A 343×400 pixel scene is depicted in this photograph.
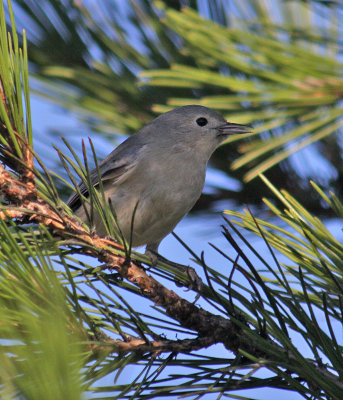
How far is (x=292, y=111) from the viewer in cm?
251

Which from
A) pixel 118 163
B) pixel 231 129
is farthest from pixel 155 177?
pixel 231 129

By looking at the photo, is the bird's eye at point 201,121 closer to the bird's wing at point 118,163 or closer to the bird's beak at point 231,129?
the bird's beak at point 231,129

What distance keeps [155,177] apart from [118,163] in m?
0.26

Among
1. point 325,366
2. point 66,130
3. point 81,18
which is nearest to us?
point 325,366

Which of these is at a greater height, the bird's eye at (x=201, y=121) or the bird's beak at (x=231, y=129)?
the bird's eye at (x=201, y=121)

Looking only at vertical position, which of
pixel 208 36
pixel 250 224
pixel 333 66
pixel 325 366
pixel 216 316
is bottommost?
pixel 325 366

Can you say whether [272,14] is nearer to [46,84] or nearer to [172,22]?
[172,22]

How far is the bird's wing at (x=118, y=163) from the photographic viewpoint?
336 centimetres

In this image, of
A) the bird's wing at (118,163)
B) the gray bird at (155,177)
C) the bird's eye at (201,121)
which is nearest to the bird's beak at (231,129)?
the gray bird at (155,177)

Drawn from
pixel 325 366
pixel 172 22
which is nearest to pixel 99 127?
pixel 172 22

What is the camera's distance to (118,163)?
339 cm

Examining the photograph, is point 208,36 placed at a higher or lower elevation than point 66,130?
lower

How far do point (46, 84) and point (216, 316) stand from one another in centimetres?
169

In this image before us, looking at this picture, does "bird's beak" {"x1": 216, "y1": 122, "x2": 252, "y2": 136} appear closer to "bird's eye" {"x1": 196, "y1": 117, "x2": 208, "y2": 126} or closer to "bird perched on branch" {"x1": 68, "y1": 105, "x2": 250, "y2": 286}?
"bird perched on branch" {"x1": 68, "y1": 105, "x2": 250, "y2": 286}
